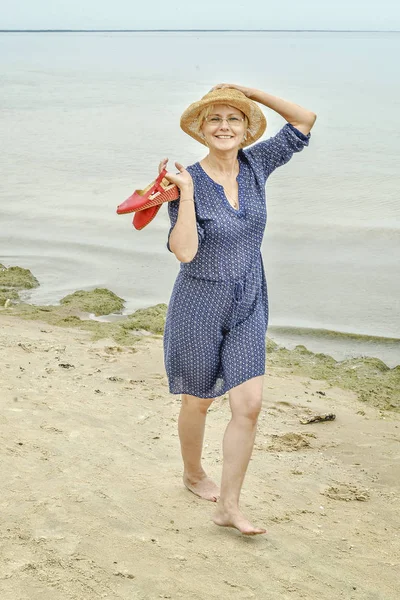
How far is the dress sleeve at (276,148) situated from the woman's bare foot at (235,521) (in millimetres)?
1466

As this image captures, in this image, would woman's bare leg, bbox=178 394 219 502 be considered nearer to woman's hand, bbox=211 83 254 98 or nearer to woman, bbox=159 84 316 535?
woman, bbox=159 84 316 535

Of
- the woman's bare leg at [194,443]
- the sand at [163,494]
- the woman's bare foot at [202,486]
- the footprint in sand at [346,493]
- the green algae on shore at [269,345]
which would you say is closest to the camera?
the sand at [163,494]

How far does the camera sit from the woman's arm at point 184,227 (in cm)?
355

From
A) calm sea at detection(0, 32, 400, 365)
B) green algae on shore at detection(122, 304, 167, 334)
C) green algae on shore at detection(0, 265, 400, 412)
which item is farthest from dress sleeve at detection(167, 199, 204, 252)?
calm sea at detection(0, 32, 400, 365)

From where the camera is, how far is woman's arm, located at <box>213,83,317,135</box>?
397 cm

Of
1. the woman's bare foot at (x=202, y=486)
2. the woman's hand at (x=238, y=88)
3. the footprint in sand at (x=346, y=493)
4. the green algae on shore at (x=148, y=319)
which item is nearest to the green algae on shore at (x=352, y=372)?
the green algae on shore at (x=148, y=319)

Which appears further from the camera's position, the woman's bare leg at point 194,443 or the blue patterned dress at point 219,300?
the woman's bare leg at point 194,443

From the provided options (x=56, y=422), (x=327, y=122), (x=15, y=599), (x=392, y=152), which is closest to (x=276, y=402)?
(x=56, y=422)

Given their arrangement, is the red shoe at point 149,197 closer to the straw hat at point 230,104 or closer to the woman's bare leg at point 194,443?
the straw hat at point 230,104

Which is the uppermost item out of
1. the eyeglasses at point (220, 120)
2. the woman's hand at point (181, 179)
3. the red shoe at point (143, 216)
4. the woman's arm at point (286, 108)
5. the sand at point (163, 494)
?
the woman's arm at point (286, 108)

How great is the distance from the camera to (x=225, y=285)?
3.75m

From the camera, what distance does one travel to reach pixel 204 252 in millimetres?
3715

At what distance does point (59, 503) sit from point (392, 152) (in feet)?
52.7

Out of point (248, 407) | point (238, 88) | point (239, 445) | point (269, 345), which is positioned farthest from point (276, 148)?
point (269, 345)
